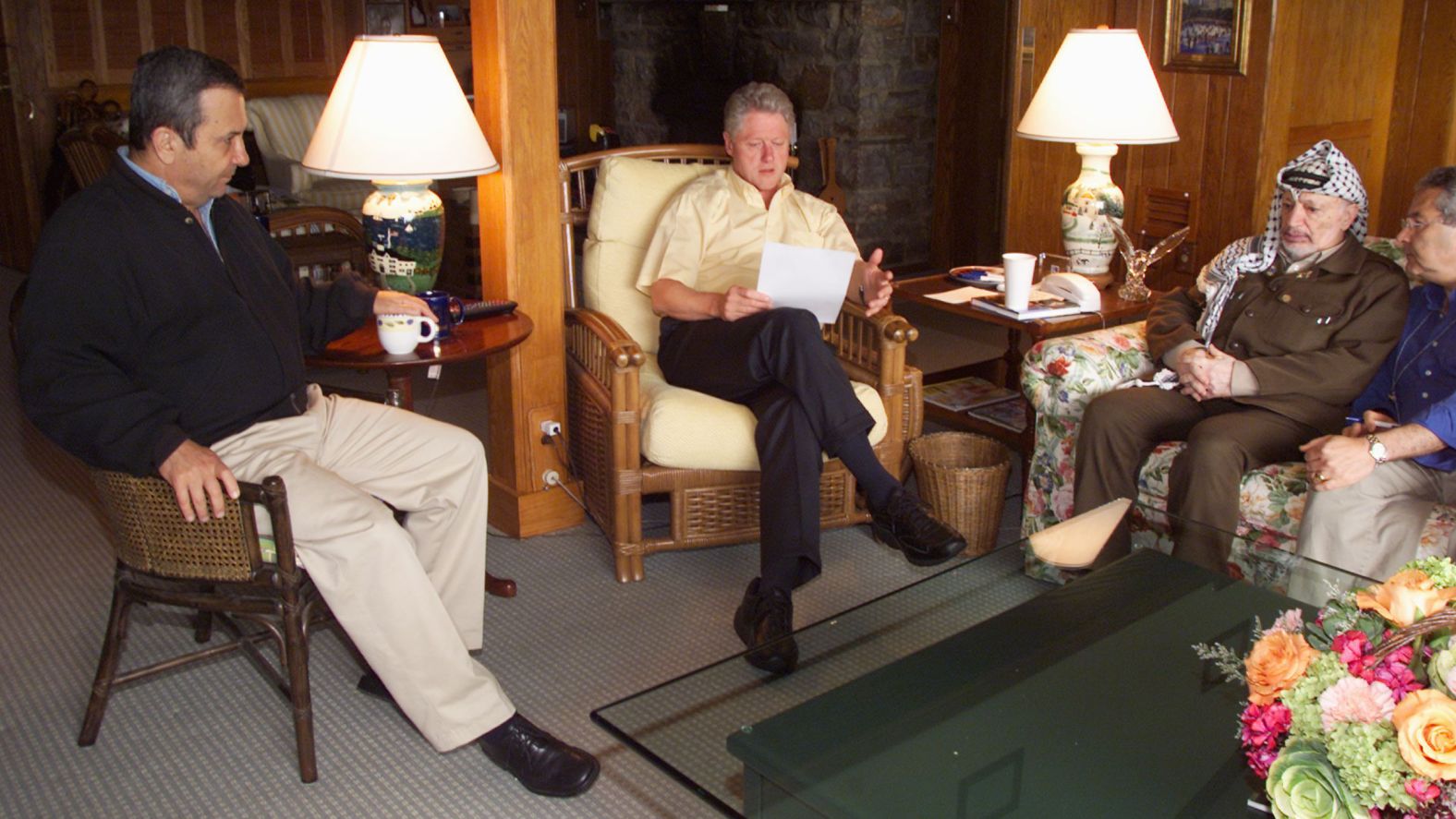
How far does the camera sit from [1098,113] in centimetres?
338

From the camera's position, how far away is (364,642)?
87.7 inches

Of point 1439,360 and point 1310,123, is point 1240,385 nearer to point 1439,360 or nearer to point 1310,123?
point 1439,360

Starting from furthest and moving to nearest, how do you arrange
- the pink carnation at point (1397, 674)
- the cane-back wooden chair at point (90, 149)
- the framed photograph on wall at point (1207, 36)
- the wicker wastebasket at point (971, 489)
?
the cane-back wooden chair at point (90, 149)
the framed photograph on wall at point (1207, 36)
the wicker wastebasket at point (971, 489)
the pink carnation at point (1397, 674)

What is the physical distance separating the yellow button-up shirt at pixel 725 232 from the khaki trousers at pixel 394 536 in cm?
85

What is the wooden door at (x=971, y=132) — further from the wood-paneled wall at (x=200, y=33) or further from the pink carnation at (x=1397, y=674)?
the pink carnation at (x=1397, y=674)

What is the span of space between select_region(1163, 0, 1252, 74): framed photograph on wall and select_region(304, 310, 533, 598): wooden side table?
236 centimetres

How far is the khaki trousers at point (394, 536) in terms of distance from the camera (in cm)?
221

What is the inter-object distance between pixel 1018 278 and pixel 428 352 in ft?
4.70

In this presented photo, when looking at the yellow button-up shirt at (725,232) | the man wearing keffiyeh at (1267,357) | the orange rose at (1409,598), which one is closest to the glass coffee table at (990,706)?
the orange rose at (1409,598)

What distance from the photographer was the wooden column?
3.06 metres

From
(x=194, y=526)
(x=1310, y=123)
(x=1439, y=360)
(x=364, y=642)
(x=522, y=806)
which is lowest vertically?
(x=522, y=806)

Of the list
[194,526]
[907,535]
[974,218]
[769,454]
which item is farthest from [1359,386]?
[974,218]

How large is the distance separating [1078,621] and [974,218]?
4184 mm

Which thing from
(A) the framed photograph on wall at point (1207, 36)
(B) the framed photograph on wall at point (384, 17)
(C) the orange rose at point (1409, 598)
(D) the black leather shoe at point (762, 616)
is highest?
(B) the framed photograph on wall at point (384, 17)
